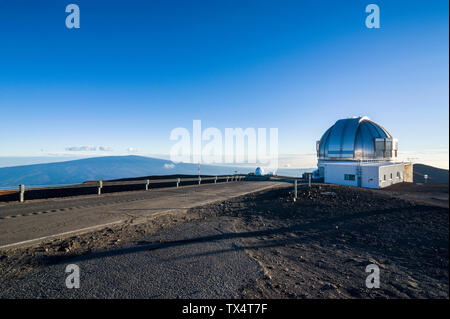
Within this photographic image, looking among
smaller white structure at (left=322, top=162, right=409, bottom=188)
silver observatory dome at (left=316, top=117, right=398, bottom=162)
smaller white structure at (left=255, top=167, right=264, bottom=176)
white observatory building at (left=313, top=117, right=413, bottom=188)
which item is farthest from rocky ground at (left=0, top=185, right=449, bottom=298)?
smaller white structure at (left=255, top=167, right=264, bottom=176)

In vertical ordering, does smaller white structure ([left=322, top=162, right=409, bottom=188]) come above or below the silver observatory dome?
below

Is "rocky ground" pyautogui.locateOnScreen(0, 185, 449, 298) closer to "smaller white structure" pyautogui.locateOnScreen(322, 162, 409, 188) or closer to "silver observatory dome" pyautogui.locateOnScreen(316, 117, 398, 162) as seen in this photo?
"smaller white structure" pyautogui.locateOnScreen(322, 162, 409, 188)

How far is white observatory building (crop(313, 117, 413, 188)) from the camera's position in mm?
23797

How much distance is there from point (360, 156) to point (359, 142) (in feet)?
7.39

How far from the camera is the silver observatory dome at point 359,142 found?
3006 cm

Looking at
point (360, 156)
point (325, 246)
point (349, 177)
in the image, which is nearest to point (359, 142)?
point (360, 156)

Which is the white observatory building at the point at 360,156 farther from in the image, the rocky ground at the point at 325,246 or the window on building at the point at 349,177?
Result: the rocky ground at the point at 325,246

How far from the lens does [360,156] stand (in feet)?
98.3

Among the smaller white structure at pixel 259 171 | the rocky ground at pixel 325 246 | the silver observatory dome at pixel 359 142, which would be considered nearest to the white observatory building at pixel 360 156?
the silver observatory dome at pixel 359 142

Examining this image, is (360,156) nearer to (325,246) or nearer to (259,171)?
(259,171)

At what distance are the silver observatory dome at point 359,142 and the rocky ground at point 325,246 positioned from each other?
1041 inches

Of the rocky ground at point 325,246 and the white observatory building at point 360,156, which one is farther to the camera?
the white observatory building at point 360,156

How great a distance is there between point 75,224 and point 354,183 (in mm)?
29818
